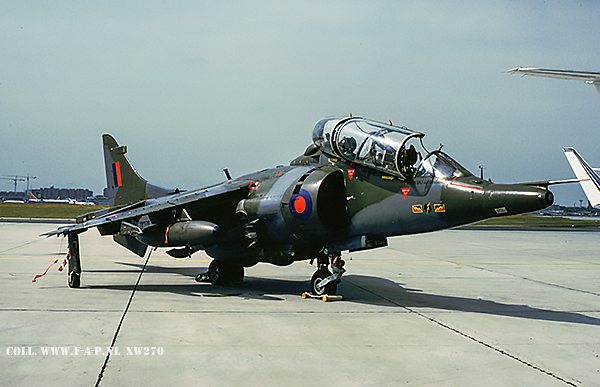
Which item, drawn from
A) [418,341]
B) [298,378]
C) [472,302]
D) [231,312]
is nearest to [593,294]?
[472,302]

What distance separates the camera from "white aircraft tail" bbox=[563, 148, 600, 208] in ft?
97.8

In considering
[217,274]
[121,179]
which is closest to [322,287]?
[217,274]

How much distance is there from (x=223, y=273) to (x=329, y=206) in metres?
3.64

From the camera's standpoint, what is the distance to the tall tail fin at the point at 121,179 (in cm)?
1391

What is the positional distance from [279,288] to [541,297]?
581 cm

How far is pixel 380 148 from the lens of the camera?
8.67 m

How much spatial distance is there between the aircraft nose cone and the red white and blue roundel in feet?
10.2

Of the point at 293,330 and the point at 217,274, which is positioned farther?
the point at 217,274

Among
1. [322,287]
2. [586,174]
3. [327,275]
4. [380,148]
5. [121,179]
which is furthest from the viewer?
[586,174]

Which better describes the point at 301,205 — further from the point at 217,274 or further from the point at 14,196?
the point at 14,196

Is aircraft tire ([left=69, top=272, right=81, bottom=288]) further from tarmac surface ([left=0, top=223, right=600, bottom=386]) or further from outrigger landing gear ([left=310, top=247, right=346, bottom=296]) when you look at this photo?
outrigger landing gear ([left=310, top=247, right=346, bottom=296])

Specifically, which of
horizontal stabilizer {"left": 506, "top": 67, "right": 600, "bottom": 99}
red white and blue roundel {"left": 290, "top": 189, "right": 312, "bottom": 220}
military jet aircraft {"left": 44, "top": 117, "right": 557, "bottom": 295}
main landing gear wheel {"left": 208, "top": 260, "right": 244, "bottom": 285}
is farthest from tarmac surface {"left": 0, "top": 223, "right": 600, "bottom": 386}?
horizontal stabilizer {"left": 506, "top": 67, "right": 600, "bottom": 99}

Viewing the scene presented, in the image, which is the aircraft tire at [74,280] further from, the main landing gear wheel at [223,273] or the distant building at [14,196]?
the distant building at [14,196]

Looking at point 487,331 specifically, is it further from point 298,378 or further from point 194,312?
point 194,312
